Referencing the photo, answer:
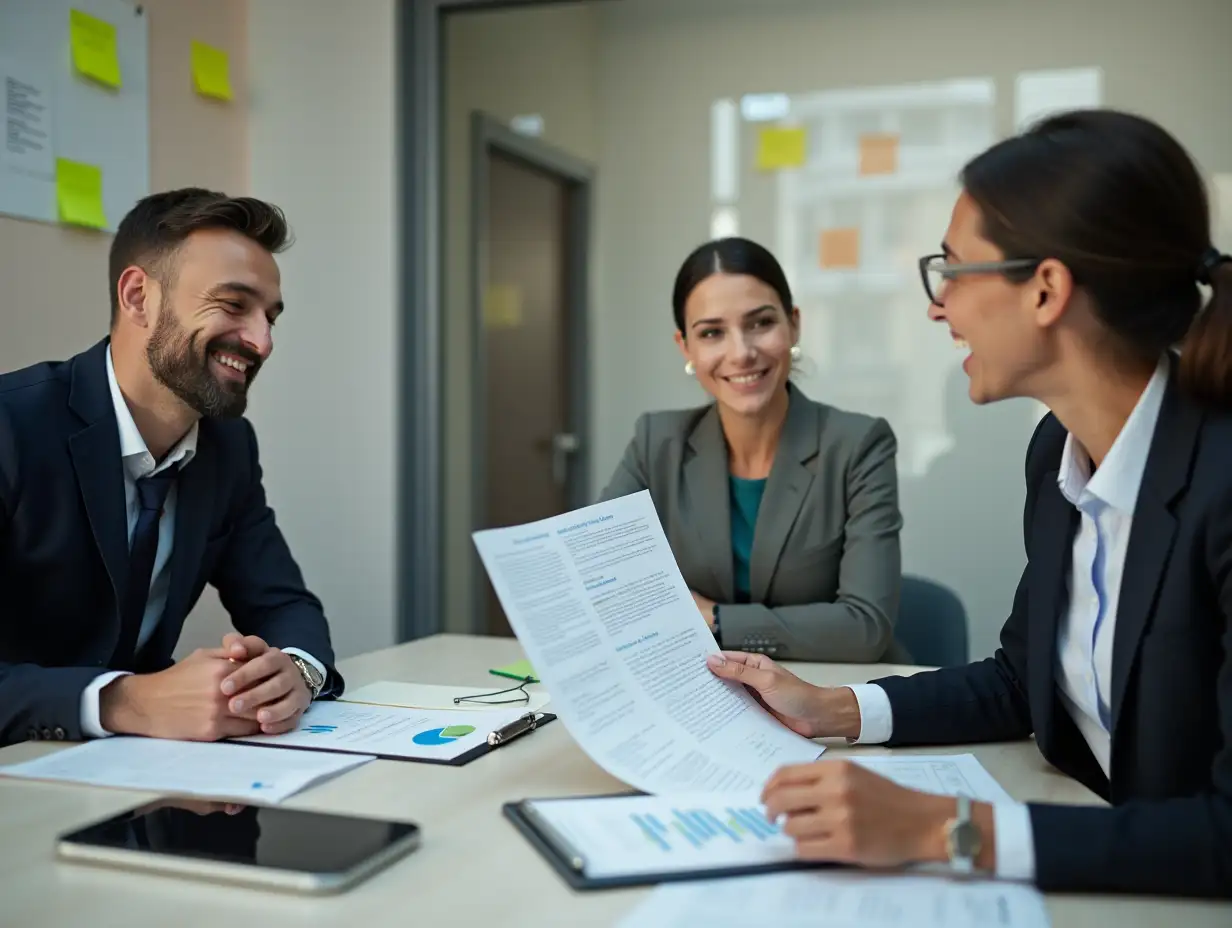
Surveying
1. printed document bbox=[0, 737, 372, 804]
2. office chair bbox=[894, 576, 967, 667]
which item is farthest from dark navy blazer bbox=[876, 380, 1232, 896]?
office chair bbox=[894, 576, 967, 667]

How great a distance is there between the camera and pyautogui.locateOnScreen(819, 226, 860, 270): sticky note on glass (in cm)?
304

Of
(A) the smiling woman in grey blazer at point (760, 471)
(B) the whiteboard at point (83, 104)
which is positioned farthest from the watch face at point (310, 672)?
(B) the whiteboard at point (83, 104)

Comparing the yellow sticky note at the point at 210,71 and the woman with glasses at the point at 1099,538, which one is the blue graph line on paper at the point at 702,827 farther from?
the yellow sticky note at the point at 210,71

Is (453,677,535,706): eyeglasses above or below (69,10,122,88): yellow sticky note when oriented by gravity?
below

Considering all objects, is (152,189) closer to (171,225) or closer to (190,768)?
(171,225)

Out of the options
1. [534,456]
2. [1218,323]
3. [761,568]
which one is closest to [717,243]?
[761,568]

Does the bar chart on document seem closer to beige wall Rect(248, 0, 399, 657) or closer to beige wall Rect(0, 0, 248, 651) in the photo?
beige wall Rect(0, 0, 248, 651)

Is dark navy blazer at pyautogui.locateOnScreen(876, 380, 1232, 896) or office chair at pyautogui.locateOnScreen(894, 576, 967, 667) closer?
dark navy blazer at pyautogui.locateOnScreen(876, 380, 1232, 896)

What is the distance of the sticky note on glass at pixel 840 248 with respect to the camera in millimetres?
3041

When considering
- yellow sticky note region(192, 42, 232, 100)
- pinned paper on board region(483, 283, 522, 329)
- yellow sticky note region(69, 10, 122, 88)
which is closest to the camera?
yellow sticky note region(69, 10, 122, 88)

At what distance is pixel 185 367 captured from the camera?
167 cm

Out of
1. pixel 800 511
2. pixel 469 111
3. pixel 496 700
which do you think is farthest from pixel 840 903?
pixel 469 111

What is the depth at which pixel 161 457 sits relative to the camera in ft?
5.63

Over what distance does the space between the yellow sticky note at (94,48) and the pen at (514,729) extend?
1984 mm
